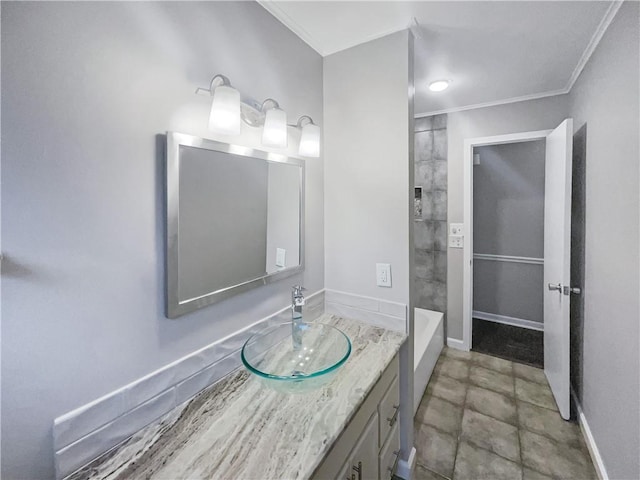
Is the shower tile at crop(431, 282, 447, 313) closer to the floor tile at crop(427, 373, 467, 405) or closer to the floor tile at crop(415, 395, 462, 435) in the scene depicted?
the floor tile at crop(427, 373, 467, 405)

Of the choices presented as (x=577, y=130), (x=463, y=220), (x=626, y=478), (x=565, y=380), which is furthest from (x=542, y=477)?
(x=577, y=130)

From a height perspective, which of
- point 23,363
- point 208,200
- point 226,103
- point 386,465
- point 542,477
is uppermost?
point 226,103

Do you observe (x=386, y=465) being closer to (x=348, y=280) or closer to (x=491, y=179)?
(x=348, y=280)

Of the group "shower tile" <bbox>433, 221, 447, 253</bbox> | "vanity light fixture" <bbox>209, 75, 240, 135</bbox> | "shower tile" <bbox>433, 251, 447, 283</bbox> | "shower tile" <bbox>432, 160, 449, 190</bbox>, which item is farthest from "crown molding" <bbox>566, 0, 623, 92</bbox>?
"vanity light fixture" <bbox>209, 75, 240, 135</bbox>

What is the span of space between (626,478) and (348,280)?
57.8 inches

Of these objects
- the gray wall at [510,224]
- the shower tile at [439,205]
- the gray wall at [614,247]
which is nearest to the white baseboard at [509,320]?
the gray wall at [510,224]

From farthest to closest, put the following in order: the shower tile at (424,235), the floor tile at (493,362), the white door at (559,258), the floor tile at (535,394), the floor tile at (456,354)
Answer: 1. the shower tile at (424,235)
2. the floor tile at (456,354)
3. the floor tile at (493,362)
4. the floor tile at (535,394)
5. the white door at (559,258)

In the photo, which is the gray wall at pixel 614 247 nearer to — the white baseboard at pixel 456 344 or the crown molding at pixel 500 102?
the crown molding at pixel 500 102

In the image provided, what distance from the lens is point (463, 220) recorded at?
281 cm

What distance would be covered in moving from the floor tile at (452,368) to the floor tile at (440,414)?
1.25ft

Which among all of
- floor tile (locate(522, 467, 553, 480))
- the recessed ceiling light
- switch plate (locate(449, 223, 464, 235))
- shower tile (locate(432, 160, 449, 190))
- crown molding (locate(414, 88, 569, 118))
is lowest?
floor tile (locate(522, 467, 553, 480))

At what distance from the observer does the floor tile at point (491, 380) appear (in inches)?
91.0

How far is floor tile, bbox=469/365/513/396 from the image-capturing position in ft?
7.58

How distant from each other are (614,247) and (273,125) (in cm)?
171
